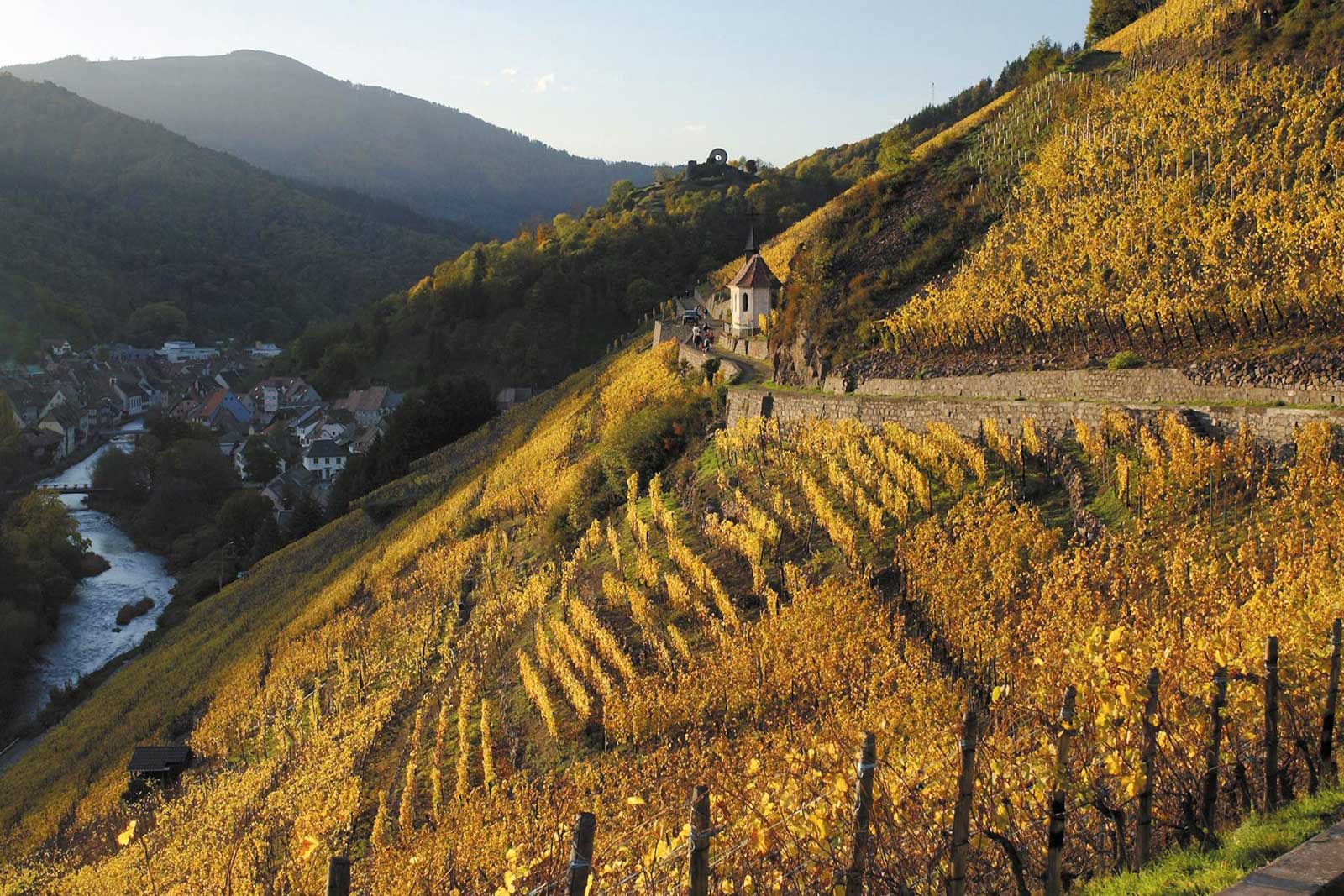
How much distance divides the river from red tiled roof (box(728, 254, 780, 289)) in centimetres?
2708

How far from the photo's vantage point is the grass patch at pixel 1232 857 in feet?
19.2

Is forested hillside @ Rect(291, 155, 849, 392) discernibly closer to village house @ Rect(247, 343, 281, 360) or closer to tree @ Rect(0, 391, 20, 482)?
tree @ Rect(0, 391, 20, 482)

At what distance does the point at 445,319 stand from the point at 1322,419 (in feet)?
214

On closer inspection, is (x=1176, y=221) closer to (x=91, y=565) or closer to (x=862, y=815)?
(x=862, y=815)

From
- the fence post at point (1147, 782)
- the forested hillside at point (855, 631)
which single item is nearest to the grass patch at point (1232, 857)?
the fence post at point (1147, 782)

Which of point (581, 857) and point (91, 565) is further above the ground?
point (581, 857)

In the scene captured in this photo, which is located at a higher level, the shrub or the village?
the shrub

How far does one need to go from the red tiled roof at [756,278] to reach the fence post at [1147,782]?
Result: 2869cm

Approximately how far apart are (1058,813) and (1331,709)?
295 centimetres

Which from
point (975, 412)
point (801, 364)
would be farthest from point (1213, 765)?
point (801, 364)

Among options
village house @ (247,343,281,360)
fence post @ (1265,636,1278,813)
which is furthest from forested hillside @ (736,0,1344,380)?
village house @ (247,343,281,360)

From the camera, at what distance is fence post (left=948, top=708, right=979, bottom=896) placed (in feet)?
17.8

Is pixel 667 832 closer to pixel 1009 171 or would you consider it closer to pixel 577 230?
pixel 1009 171

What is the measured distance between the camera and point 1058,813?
574 cm
